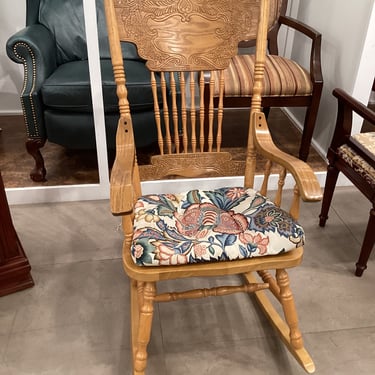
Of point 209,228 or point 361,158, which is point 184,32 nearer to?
point 209,228

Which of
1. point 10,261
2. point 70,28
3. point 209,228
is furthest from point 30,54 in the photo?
point 209,228

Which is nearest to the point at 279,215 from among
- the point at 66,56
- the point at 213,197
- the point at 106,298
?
the point at 213,197

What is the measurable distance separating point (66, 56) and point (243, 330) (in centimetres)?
182

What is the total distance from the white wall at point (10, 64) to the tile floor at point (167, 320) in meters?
1.34

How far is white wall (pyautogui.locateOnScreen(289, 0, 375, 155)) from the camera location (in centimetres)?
204

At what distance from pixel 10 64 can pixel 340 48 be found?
210cm

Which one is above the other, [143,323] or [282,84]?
[282,84]

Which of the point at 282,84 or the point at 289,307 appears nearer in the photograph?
the point at 289,307

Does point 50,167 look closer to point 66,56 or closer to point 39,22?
point 66,56

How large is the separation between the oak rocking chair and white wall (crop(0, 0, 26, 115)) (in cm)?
183

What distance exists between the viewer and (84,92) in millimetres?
2076

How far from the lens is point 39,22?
2.43 m

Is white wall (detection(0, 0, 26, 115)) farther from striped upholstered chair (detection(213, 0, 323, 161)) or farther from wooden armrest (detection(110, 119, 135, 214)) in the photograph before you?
wooden armrest (detection(110, 119, 135, 214))

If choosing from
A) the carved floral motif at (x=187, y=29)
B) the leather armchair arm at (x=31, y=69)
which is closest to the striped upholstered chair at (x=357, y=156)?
the carved floral motif at (x=187, y=29)
